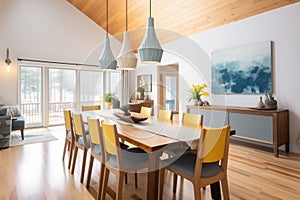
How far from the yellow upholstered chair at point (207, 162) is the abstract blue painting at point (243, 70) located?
2607 mm

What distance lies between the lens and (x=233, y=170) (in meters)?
2.58

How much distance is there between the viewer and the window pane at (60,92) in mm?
6012

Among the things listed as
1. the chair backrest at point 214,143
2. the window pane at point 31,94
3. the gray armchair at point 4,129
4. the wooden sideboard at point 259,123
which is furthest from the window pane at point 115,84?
the chair backrest at point 214,143

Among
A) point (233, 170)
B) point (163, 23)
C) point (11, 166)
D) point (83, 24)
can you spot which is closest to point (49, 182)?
point (11, 166)

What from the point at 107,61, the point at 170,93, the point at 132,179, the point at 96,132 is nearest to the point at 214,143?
the point at 96,132

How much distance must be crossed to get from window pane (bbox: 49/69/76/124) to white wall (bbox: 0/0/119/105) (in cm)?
49

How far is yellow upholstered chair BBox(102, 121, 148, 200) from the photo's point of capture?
1.65m

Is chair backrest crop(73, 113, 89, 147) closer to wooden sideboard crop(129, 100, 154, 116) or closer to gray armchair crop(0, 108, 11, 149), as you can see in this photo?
gray armchair crop(0, 108, 11, 149)

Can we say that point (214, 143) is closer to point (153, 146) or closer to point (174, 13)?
point (153, 146)

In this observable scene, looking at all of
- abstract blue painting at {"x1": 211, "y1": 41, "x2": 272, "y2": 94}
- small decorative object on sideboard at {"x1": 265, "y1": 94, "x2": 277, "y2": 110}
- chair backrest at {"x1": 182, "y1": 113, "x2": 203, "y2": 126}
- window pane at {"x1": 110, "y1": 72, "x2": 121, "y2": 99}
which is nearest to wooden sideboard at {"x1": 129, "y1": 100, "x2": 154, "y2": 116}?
window pane at {"x1": 110, "y1": 72, "x2": 121, "y2": 99}

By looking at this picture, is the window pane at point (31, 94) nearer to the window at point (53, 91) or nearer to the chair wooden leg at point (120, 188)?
the window at point (53, 91)

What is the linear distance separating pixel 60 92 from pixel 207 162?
5.82 meters

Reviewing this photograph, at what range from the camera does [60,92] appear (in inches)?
243

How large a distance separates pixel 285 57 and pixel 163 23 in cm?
300
